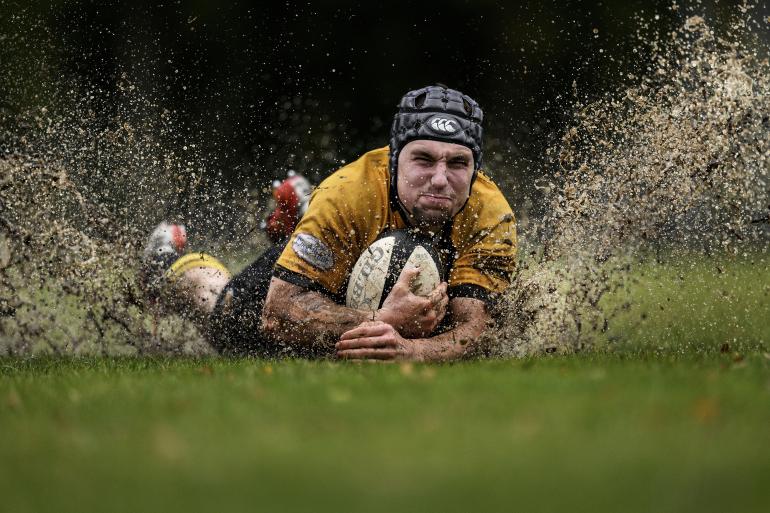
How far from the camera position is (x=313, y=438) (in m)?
3.86

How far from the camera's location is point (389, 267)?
6.57m

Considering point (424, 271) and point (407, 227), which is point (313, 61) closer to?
point (407, 227)

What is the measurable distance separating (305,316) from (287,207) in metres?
2.16

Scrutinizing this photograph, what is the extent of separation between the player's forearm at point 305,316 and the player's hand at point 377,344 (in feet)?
0.62

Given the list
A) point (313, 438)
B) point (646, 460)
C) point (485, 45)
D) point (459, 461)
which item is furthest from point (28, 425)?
point (485, 45)

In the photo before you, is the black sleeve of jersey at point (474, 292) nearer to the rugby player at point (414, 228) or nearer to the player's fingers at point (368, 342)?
the rugby player at point (414, 228)

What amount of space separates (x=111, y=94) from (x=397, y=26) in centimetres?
654

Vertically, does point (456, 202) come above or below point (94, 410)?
above

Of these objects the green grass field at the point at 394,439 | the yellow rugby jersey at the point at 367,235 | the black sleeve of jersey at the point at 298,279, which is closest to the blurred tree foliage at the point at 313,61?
the yellow rugby jersey at the point at 367,235

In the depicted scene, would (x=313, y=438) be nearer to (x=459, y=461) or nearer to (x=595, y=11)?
(x=459, y=461)

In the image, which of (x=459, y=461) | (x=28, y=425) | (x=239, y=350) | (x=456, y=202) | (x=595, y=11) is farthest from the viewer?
(x=595, y=11)

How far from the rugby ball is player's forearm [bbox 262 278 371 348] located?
0.12 metres

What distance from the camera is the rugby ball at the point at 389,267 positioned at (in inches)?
258

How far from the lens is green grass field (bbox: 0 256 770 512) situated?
3207 mm
